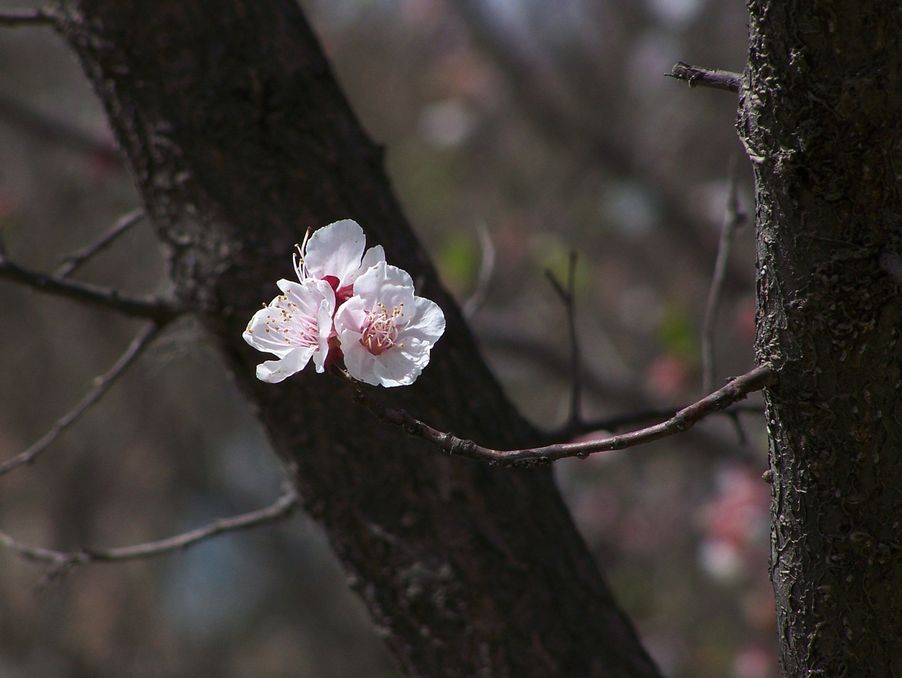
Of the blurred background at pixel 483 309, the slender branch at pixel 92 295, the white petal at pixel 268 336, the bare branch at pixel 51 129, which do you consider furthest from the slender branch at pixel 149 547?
the blurred background at pixel 483 309

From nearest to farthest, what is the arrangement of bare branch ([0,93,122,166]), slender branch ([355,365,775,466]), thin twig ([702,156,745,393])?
1. slender branch ([355,365,775,466])
2. thin twig ([702,156,745,393])
3. bare branch ([0,93,122,166])

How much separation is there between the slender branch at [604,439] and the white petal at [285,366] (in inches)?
2.4

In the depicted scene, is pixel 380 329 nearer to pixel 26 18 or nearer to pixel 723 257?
pixel 723 257

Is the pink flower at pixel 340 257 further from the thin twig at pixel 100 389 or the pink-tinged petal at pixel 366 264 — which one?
the thin twig at pixel 100 389

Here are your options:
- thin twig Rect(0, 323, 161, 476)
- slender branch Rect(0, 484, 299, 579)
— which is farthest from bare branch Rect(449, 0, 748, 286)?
thin twig Rect(0, 323, 161, 476)

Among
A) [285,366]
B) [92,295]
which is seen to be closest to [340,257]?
[285,366]

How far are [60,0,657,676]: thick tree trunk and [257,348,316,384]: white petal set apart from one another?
1.39 ft

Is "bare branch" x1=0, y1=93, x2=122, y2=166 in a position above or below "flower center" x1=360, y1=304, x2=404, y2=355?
above

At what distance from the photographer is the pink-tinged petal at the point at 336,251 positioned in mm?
849

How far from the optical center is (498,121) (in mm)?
6875

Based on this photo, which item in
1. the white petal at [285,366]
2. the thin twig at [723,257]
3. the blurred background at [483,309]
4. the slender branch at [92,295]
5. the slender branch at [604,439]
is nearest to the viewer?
the slender branch at [604,439]

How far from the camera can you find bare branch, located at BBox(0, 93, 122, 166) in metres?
3.37

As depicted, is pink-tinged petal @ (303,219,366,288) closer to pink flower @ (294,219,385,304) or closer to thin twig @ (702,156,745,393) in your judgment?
pink flower @ (294,219,385,304)

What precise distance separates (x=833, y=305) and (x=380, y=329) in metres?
0.38
